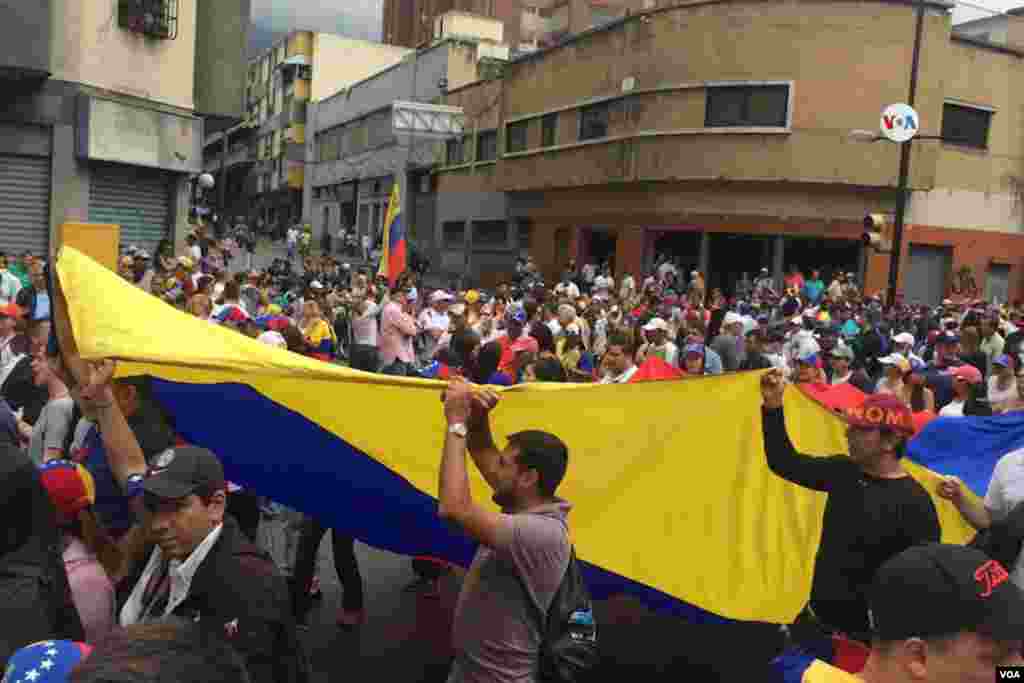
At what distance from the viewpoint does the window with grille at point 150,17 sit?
62.8 feet

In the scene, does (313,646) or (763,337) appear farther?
(763,337)

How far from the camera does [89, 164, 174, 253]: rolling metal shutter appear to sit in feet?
64.3

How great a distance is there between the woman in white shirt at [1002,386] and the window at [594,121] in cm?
2583

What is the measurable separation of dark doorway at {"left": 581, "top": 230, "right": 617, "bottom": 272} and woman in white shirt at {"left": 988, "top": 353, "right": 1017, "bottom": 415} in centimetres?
2555

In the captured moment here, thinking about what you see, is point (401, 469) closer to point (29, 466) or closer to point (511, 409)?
point (511, 409)

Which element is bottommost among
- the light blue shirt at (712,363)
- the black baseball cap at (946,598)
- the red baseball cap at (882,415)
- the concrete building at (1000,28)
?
the light blue shirt at (712,363)

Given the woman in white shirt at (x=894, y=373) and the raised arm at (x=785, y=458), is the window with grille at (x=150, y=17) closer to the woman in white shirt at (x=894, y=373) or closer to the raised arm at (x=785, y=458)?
the woman in white shirt at (x=894, y=373)

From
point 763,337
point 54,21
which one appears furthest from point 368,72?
point 763,337

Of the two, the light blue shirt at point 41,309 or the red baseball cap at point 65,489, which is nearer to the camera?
the red baseball cap at point 65,489

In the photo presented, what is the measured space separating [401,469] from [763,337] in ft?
22.9

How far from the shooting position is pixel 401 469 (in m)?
4.78

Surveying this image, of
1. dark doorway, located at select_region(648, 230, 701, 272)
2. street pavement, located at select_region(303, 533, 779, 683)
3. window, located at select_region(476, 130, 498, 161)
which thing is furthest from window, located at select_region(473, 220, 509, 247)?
street pavement, located at select_region(303, 533, 779, 683)

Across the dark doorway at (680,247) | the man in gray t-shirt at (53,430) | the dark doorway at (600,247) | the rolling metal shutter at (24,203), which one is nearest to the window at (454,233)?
the dark doorway at (600,247)

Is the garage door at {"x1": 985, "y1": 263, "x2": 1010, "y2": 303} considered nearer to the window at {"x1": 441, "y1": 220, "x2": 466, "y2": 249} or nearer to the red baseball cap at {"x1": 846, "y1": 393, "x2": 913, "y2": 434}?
the window at {"x1": 441, "y1": 220, "x2": 466, "y2": 249}
